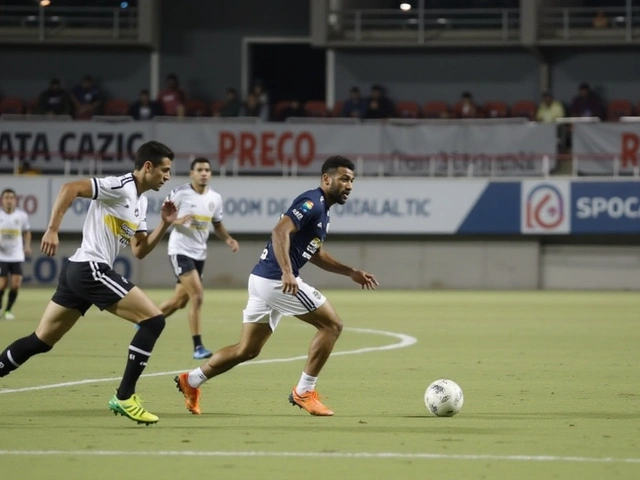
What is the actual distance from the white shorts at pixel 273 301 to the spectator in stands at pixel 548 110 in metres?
24.8

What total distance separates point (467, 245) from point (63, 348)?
17923 mm

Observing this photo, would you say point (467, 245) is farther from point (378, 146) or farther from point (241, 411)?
point (241, 411)

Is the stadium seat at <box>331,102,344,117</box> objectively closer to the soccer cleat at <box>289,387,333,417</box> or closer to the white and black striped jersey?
the soccer cleat at <box>289,387,333,417</box>

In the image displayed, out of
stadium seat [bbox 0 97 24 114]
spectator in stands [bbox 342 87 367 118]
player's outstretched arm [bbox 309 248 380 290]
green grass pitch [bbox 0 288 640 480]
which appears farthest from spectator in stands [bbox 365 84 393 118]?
player's outstretched arm [bbox 309 248 380 290]

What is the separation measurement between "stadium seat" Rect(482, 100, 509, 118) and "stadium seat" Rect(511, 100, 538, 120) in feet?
0.76

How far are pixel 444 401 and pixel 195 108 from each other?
92.5ft

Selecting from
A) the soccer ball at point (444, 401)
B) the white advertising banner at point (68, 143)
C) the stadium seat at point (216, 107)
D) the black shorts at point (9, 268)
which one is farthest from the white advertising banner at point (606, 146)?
the soccer ball at point (444, 401)

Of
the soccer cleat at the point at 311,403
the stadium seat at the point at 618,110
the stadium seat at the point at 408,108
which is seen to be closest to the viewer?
the soccer cleat at the point at 311,403

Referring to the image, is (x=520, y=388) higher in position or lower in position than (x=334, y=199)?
lower

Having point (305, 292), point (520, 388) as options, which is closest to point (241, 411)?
point (305, 292)

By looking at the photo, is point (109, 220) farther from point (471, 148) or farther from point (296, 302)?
point (471, 148)

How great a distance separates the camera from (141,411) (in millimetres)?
8992

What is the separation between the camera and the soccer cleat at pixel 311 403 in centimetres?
974

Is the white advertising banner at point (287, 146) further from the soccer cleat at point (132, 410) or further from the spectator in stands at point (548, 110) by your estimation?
the soccer cleat at point (132, 410)
